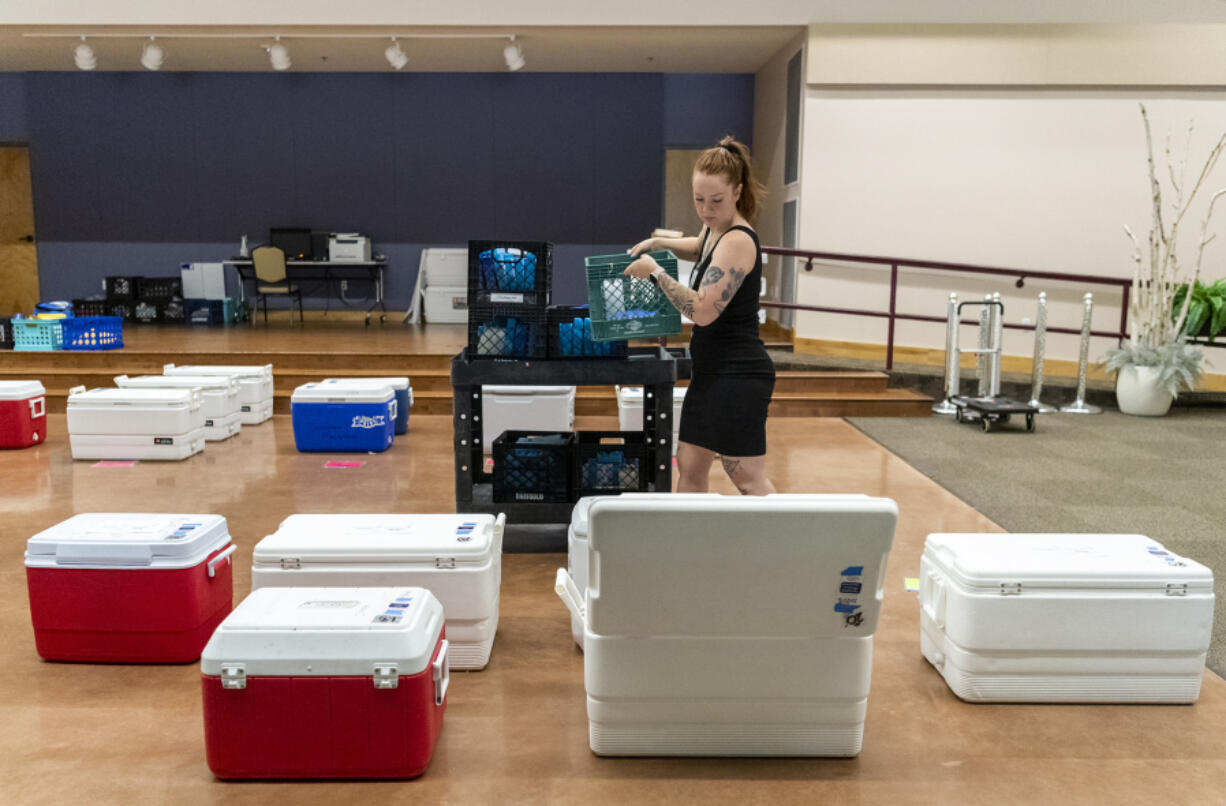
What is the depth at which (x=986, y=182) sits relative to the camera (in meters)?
8.97

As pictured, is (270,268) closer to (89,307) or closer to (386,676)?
(89,307)

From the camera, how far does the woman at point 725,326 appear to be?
2.90 metres

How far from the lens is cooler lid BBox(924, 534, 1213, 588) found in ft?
8.33

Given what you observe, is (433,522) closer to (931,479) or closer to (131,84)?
(931,479)

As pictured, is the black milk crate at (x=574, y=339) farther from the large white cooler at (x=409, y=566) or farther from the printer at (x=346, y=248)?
the printer at (x=346, y=248)

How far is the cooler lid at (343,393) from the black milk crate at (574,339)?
2573 millimetres

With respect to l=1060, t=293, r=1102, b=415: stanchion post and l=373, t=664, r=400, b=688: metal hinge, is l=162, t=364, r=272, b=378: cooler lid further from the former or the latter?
l=1060, t=293, r=1102, b=415: stanchion post

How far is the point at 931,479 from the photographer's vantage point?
17.8 feet

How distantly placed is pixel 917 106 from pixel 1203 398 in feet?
11.7

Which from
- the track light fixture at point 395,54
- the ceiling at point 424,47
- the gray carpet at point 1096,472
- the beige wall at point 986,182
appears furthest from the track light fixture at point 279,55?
the gray carpet at point 1096,472

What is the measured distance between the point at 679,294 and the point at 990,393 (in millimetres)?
5301

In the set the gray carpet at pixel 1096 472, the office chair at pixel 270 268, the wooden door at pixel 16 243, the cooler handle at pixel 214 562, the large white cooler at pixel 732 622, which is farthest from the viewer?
the wooden door at pixel 16 243

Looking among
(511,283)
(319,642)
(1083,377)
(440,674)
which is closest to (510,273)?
(511,283)

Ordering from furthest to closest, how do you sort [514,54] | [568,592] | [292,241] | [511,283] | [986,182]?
[292,241] → [514,54] → [986,182] → [511,283] → [568,592]
